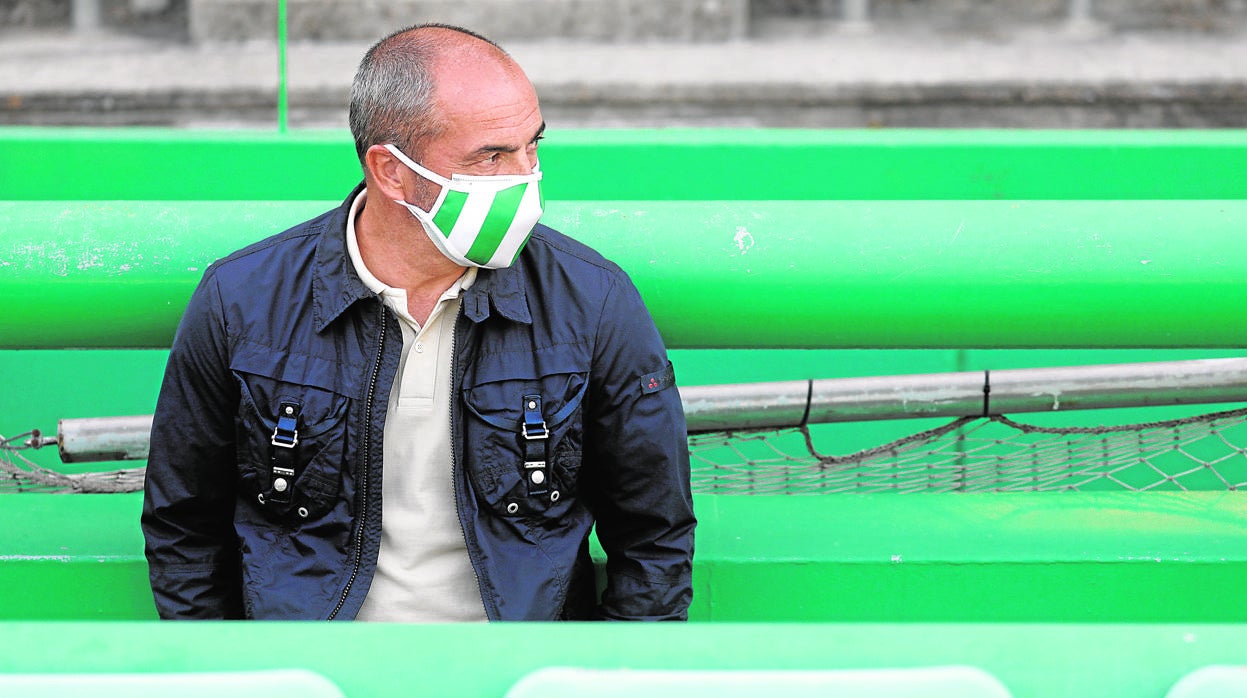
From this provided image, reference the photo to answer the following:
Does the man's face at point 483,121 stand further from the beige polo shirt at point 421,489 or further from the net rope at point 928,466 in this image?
the net rope at point 928,466

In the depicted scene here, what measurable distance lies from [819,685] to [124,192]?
8.00 ft

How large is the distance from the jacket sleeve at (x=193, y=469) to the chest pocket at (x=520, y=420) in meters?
0.27

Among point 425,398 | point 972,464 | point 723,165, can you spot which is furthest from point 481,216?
point 723,165

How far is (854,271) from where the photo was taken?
1270mm

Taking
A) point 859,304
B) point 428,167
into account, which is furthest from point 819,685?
point 428,167

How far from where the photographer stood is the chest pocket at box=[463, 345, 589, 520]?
4.52 ft

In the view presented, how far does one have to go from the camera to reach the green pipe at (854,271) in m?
1.25

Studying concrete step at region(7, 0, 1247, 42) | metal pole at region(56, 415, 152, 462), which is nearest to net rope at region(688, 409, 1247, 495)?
metal pole at region(56, 415, 152, 462)

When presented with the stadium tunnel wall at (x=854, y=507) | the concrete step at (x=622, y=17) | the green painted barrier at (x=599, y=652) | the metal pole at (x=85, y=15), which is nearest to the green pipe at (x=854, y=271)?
the stadium tunnel wall at (x=854, y=507)

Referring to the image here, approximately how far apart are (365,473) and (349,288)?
19cm

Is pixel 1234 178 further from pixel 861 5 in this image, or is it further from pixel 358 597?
pixel 861 5

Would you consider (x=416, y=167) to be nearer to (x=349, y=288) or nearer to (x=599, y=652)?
(x=349, y=288)

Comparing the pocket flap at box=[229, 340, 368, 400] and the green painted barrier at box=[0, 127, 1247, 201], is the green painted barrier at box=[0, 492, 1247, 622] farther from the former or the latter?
the green painted barrier at box=[0, 127, 1247, 201]

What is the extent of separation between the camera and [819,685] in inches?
28.0
